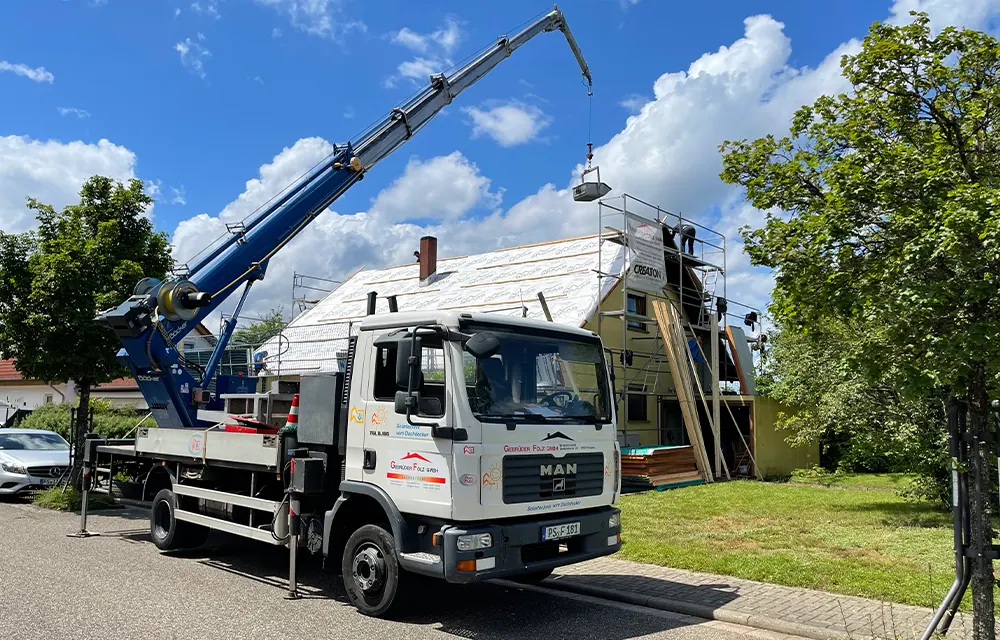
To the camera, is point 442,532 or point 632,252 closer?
point 442,532

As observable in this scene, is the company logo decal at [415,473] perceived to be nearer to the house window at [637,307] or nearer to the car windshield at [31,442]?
the car windshield at [31,442]

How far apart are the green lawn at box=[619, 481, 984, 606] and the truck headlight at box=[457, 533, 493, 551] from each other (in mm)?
3500

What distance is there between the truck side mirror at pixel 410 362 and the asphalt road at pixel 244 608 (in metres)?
2.03

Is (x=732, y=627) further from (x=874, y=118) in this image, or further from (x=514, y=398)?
(x=874, y=118)

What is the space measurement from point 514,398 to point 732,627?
2.71 metres

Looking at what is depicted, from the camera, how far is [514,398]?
6598 millimetres

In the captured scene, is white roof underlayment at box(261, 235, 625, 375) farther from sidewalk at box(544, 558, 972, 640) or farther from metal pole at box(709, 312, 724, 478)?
sidewalk at box(544, 558, 972, 640)

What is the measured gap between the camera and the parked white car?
14.4 m

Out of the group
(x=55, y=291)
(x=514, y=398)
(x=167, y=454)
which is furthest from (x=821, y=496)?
(x=55, y=291)

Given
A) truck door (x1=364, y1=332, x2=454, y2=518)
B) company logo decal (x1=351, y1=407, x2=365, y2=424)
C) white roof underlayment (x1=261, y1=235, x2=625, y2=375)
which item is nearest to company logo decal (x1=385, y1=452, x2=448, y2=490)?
truck door (x1=364, y1=332, x2=454, y2=518)

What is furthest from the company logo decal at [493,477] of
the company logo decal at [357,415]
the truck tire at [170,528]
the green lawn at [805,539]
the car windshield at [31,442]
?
the car windshield at [31,442]

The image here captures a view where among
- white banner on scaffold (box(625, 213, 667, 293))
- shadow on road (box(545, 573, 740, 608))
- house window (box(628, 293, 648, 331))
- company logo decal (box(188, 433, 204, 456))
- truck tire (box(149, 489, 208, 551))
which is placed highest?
white banner on scaffold (box(625, 213, 667, 293))

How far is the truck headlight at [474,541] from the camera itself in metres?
5.99

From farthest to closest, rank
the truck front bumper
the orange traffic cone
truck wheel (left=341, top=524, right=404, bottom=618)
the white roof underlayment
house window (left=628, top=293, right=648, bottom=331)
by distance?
1. house window (left=628, top=293, right=648, bottom=331)
2. the white roof underlayment
3. the orange traffic cone
4. truck wheel (left=341, top=524, right=404, bottom=618)
5. the truck front bumper
